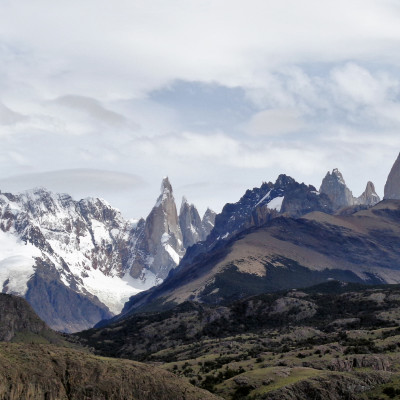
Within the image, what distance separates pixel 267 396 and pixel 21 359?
65571 millimetres

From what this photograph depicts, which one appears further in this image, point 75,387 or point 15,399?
point 75,387

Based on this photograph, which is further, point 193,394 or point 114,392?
point 193,394

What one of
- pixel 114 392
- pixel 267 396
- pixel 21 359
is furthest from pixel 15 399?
pixel 267 396

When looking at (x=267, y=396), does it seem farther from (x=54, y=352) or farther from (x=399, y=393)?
(x=54, y=352)

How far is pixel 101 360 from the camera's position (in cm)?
17775

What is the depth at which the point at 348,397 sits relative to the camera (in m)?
199

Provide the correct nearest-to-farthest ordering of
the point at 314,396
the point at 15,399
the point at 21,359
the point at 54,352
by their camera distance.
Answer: the point at 15,399 < the point at 21,359 < the point at 54,352 < the point at 314,396

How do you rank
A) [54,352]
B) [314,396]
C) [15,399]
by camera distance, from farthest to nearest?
[314,396] < [54,352] < [15,399]

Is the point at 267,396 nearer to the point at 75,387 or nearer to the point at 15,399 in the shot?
the point at 75,387

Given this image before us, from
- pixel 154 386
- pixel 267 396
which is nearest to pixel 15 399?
pixel 154 386

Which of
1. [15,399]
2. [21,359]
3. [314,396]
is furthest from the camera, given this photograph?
[314,396]

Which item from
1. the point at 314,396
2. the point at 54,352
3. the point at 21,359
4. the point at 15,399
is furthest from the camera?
the point at 314,396

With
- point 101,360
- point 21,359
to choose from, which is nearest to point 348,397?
point 101,360

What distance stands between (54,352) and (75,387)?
11740 mm
